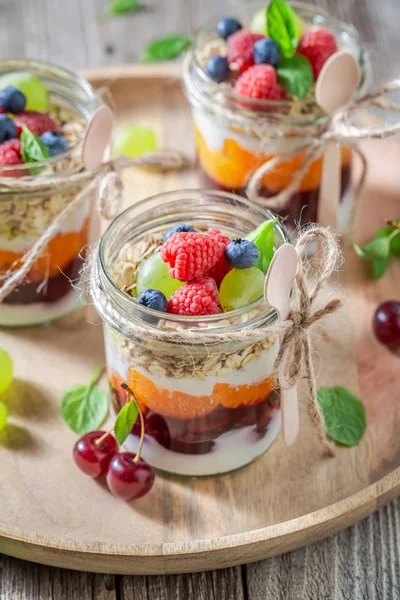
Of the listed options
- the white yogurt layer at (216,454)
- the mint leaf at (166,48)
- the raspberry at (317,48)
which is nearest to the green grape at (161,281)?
the white yogurt layer at (216,454)

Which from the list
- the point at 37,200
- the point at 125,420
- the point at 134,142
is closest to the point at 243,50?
the point at 134,142

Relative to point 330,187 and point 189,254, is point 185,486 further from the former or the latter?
point 330,187

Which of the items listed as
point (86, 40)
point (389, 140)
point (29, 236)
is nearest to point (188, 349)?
point (29, 236)

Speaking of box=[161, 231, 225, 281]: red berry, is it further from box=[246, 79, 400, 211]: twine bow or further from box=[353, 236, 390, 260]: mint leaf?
box=[353, 236, 390, 260]: mint leaf

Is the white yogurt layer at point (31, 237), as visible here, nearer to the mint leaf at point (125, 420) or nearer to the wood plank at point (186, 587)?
the mint leaf at point (125, 420)

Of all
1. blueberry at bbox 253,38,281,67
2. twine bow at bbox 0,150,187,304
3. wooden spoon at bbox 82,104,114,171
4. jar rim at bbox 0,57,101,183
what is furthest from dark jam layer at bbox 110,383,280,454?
blueberry at bbox 253,38,281,67

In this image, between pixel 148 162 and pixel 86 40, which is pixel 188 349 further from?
pixel 86 40
